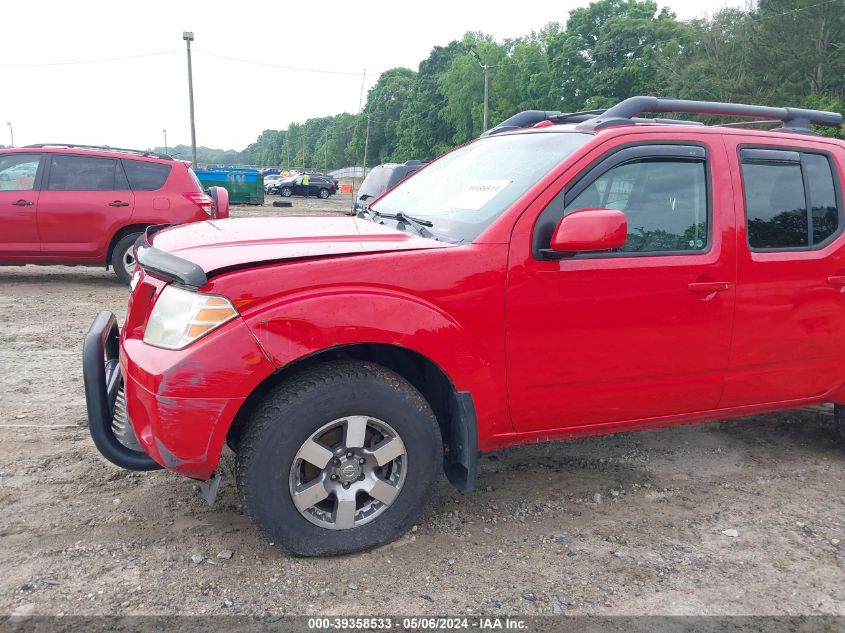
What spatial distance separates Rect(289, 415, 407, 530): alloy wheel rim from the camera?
261 cm

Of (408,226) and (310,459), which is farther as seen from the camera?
(408,226)

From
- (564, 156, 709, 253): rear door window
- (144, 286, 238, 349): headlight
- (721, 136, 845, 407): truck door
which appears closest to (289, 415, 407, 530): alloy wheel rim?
(144, 286, 238, 349): headlight

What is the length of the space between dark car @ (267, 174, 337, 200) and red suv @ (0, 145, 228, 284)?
34592 millimetres

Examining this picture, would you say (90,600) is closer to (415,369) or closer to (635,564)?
(415,369)

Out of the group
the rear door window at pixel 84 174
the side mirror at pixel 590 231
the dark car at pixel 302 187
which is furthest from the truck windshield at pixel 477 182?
the dark car at pixel 302 187

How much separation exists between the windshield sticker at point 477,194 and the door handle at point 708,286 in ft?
3.15

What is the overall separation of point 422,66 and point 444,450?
314 ft

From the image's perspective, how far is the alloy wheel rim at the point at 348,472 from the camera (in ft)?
8.55

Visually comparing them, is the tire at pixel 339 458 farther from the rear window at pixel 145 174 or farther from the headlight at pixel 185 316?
the rear window at pixel 145 174

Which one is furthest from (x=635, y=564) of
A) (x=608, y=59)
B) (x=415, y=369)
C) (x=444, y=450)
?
(x=608, y=59)

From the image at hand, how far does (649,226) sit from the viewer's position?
3.10 meters

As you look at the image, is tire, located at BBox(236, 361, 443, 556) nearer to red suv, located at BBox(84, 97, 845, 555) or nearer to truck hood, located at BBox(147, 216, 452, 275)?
red suv, located at BBox(84, 97, 845, 555)

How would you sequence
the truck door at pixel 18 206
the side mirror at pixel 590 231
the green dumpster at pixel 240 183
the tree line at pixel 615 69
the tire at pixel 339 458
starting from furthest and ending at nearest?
the tree line at pixel 615 69, the green dumpster at pixel 240 183, the truck door at pixel 18 206, the side mirror at pixel 590 231, the tire at pixel 339 458

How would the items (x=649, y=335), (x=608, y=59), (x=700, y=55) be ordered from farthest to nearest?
(x=608, y=59)
(x=700, y=55)
(x=649, y=335)
